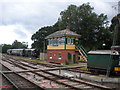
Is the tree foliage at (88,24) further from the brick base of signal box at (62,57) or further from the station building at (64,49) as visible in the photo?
the brick base of signal box at (62,57)

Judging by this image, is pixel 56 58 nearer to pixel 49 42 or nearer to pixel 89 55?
pixel 49 42

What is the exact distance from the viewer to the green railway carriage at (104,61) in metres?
11.3

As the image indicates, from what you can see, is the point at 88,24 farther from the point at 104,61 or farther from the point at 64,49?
the point at 104,61

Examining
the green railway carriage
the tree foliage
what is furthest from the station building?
the tree foliage

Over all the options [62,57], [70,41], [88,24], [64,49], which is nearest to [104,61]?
A: [64,49]

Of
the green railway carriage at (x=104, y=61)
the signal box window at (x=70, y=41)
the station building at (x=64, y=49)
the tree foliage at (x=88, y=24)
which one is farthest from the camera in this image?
the tree foliage at (x=88, y=24)

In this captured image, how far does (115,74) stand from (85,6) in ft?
109

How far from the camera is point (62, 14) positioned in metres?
46.1

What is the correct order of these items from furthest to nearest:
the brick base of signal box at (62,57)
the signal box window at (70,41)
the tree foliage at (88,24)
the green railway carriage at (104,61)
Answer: the tree foliage at (88,24) → the signal box window at (70,41) → the brick base of signal box at (62,57) → the green railway carriage at (104,61)

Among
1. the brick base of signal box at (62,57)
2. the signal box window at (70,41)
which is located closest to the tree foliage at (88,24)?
the signal box window at (70,41)

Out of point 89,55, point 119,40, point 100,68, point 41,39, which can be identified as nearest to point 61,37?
point 89,55

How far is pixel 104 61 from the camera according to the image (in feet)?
39.5

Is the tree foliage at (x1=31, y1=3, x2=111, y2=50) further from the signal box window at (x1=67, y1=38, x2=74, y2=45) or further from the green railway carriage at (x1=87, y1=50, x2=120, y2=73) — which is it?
the green railway carriage at (x1=87, y1=50, x2=120, y2=73)

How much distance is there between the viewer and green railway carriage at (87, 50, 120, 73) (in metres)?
11.3
